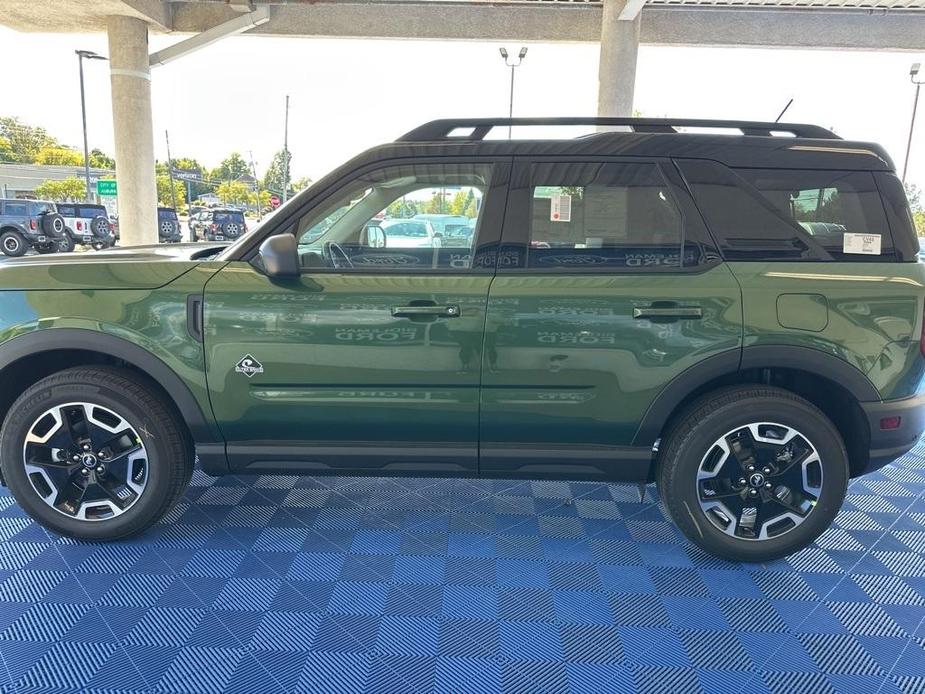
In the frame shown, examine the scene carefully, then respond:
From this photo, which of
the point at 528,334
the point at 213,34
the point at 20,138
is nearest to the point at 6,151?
the point at 20,138

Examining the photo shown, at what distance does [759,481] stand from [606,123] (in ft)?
5.79

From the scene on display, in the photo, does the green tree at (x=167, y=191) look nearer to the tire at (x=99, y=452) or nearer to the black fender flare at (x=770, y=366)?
the tire at (x=99, y=452)

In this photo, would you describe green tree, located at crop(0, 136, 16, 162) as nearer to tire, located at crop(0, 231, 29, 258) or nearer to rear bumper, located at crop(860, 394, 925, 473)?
tire, located at crop(0, 231, 29, 258)

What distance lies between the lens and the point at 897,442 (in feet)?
8.93

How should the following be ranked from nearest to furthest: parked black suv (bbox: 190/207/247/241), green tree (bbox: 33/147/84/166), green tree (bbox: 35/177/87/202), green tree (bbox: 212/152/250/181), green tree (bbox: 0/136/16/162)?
parked black suv (bbox: 190/207/247/241) → green tree (bbox: 35/177/87/202) → green tree (bbox: 33/147/84/166) → green tree (bbox: 0/136/16/162) → green tree (bbox: 212/152/250/181)

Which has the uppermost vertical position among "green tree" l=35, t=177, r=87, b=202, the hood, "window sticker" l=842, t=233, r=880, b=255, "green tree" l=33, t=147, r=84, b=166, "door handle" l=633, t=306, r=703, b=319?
"green tree" l=33, t=147, r=84, b=166

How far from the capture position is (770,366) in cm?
266

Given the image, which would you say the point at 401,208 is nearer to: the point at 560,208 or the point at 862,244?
the point at 560,208

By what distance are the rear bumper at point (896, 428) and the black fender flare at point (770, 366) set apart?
0.06 meters

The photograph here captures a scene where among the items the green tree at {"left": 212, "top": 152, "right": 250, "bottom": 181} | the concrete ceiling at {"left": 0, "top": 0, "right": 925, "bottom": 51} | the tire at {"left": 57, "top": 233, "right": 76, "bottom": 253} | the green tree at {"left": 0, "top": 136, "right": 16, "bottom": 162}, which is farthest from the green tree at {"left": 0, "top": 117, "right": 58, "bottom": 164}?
the concrete ceiling at {"left": 0, "top": 0, "right": 925, "bottom": 51}

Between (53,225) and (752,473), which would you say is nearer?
(752,473)

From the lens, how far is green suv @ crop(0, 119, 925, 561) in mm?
2625

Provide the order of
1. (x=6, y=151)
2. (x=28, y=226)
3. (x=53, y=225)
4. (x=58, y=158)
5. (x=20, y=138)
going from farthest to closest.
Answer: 1. (x=20, y=138)
2. (x=6, y=151)
3. (x=58, y=158)
4. (x=53, y=225)
5. (x=28, y=226)

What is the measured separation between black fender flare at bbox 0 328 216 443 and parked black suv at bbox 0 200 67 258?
57.1 ft
